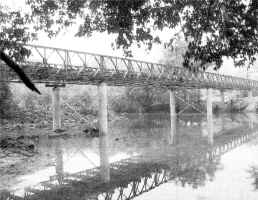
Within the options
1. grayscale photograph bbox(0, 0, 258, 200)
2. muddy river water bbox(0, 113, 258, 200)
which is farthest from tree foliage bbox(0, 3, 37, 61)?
muddy river water bbox(0, 113, 258, 200)

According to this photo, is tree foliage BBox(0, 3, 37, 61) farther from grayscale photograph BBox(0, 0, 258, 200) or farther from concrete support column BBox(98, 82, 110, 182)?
concrete support column BBox(98, 82, 110, 182)

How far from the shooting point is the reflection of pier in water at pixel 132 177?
741cm

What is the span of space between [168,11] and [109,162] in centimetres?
645

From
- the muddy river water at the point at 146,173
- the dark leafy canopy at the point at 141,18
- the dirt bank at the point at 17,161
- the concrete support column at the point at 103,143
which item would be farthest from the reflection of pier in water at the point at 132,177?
the dark leafy canopy at the point at 141,18

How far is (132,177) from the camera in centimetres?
892

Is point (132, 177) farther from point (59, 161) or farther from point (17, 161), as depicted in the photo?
point (17, 161)

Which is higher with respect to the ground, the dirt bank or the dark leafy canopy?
the dark leafy canopy

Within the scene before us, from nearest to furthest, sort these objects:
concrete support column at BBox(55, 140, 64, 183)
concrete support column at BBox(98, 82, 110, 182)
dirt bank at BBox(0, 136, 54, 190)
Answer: dirt bank at BBox(0, 136, 54, 190), concrete support column at BBox(55, 140, 64, 183), concrete support column at BBox(98, 82, 110, 182)

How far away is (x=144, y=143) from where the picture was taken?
16078 mm

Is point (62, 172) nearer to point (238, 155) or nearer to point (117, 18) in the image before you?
point (117, 18)

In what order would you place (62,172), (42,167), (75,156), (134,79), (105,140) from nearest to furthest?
(62,172) → (42,167) → (75,156) → (105,140) → (134,79)

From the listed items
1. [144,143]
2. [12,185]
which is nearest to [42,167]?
[12,185]

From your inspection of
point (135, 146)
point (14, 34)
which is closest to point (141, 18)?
point (14, 34)

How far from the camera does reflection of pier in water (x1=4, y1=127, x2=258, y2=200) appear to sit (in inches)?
292
